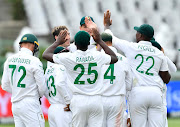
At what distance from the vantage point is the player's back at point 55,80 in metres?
9.34

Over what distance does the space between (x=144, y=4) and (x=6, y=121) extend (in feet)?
56.7

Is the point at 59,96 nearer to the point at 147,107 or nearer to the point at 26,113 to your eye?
the point at 26,113

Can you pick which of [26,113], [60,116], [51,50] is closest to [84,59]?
[51,50]

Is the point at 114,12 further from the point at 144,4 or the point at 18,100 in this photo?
the point at 18,100

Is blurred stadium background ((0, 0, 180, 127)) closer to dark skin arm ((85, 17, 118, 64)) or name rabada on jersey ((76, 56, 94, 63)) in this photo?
dark skin arm ((85, 17, 118, 64))

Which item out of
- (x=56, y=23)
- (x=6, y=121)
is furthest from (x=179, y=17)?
(x=6, y=121)

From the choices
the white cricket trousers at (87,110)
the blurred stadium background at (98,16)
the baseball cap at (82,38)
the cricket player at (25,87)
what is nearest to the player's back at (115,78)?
the white cricket trousers at (87,110)

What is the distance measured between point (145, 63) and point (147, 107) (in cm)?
92

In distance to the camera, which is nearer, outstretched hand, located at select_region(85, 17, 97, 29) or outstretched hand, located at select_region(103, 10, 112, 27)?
outstretched hand, located at select_region(85, 17, 97, 29)

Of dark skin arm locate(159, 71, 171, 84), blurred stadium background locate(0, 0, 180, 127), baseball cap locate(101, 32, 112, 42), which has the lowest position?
dark skin arm locate(159, 71, 171, 84)

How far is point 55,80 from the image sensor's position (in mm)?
9430

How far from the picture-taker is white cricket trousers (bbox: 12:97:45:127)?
9.09m

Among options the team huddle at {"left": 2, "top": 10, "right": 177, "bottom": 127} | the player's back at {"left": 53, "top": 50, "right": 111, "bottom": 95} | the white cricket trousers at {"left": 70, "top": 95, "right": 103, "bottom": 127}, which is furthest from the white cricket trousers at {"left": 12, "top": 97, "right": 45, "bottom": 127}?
the player's back at {"left": 53, "top": 50, "right": 111, "bottom": 95}

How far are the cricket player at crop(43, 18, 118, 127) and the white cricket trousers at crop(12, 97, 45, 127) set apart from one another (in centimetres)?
114
